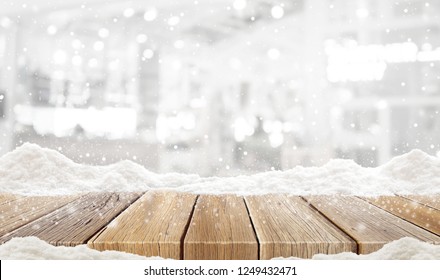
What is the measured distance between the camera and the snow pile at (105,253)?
0.78 metres

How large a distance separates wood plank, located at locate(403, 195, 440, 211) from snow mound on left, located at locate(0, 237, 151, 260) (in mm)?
756

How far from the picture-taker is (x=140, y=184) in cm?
154

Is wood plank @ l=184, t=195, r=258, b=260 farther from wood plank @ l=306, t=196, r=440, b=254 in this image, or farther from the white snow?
the white snow

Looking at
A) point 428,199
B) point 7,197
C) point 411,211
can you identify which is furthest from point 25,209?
point 428,199

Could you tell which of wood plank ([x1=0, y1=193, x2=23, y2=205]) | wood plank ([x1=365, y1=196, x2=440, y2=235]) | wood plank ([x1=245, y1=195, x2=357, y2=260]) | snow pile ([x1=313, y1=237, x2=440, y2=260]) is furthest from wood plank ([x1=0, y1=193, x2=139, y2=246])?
wood plank ([x1=365, y1=196, x2=440, y2=235])

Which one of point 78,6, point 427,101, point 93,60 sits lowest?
point 427,101

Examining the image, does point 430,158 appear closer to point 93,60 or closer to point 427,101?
point 427,101

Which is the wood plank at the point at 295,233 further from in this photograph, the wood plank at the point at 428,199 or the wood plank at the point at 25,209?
the wood plank at the point at 25,209

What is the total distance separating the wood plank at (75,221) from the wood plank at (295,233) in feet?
0.99

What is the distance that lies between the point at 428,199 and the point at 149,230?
2.53 ft

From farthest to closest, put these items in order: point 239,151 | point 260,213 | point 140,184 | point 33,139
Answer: point 239,151 → point 33,139 → point 140,184 → point 260,213

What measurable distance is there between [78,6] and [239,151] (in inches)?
44.9

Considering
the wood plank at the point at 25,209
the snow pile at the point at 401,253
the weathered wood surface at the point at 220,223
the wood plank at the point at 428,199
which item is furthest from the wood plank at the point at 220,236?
the wood plank at the point at 428,199
